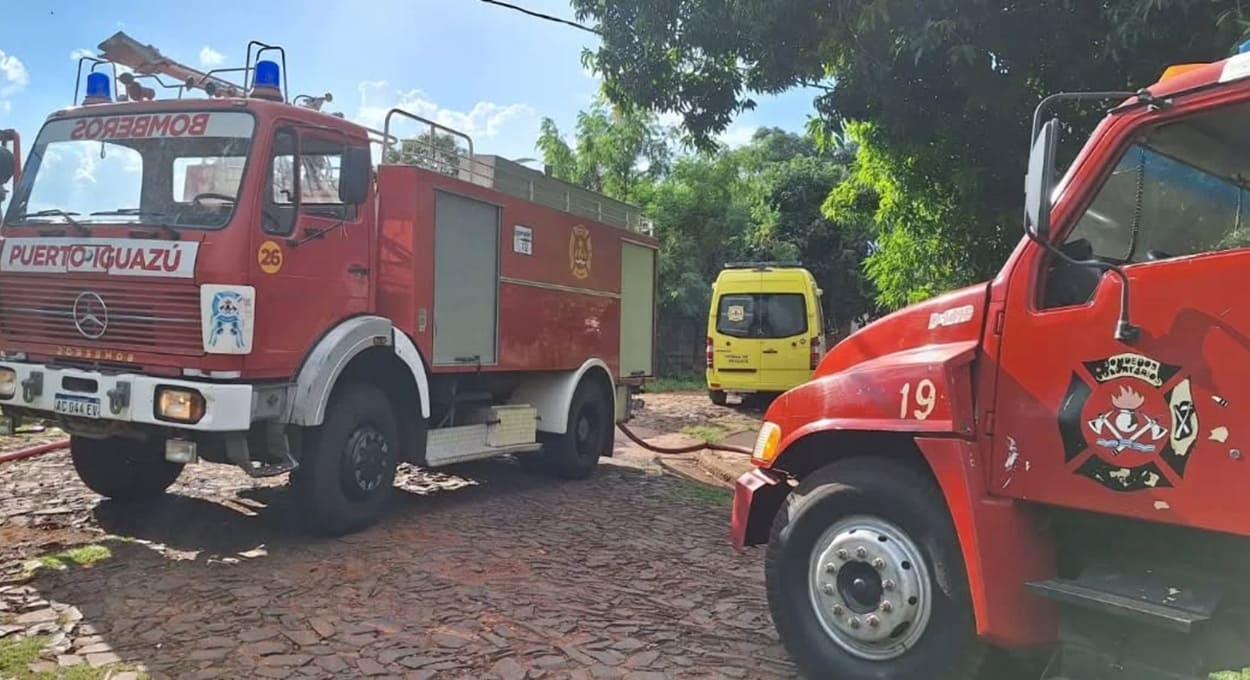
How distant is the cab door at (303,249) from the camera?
5732mm

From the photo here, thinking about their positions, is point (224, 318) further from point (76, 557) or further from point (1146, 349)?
point (1146, 349)

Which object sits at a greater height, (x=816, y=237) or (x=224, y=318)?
(x=816, y=237)

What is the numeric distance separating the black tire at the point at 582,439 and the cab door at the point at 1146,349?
5835 mm

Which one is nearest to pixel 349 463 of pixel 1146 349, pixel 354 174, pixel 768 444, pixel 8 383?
pixel 354 174

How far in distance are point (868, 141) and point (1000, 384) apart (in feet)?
20.6

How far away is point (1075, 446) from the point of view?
3291 mm

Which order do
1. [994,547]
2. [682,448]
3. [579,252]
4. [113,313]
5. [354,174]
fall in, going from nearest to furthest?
[994,547] < [113,313] < [354,174] < [579,252] < [682,448]

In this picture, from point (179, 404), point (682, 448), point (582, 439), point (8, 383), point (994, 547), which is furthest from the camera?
point (682, 448)

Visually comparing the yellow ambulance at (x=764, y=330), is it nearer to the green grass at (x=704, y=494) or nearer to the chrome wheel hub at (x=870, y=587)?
the green grass at (x=704, y=494)

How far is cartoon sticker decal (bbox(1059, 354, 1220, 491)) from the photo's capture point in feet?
9.94

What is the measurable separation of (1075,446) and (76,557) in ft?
18.2

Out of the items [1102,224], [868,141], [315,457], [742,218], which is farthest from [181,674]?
[742,218]

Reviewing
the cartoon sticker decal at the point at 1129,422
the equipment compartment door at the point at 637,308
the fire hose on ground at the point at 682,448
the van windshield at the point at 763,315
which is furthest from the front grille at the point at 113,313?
the van windshield at the point at 763,315

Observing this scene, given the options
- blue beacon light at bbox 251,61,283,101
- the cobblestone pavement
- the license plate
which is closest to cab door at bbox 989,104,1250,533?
the cobblestone pavement
